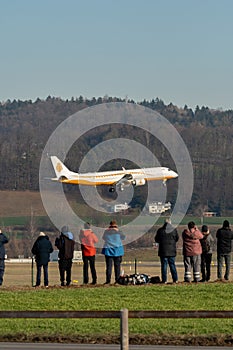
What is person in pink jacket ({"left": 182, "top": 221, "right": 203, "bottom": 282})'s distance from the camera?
2688 centimetres

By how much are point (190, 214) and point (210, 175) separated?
76.1ft

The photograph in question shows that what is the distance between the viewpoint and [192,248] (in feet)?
88.6

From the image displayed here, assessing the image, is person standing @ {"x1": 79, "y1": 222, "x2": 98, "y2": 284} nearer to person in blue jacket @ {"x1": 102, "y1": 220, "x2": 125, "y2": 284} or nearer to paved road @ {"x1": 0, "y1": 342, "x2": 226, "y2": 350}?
person in blue jacket @ {"x1": 102, "y1": 220, "x2": 125, "y2": 284}

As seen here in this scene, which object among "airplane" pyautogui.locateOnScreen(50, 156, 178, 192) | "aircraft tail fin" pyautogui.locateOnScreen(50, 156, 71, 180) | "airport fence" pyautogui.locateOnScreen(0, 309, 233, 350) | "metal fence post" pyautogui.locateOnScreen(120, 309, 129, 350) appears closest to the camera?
"metal fence post" pyautogui.locateOnScreen(120, 309, 129, 350)

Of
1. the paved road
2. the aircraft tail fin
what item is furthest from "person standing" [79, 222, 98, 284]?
the aircraft tail fin

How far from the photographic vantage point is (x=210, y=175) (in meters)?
184

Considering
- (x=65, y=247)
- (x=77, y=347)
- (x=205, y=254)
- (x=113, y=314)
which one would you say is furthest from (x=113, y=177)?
(x=113, y=314)

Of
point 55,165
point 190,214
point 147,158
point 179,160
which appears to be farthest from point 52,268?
point 179,160

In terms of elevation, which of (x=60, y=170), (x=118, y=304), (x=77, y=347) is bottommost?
(x=77, y=347)

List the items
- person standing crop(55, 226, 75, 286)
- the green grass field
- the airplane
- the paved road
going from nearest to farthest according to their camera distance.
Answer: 1. the paved road
2. the green grass field
3. person standing crop(55, 226, 75, 286)
4. the airplane

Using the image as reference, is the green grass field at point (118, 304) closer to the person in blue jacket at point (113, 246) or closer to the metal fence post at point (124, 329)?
the person in blue jacket at point (113, 246)

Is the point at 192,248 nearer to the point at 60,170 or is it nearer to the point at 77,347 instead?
the point at 77,347

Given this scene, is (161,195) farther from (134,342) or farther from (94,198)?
(134,342)

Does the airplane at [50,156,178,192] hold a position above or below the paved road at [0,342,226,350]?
above
